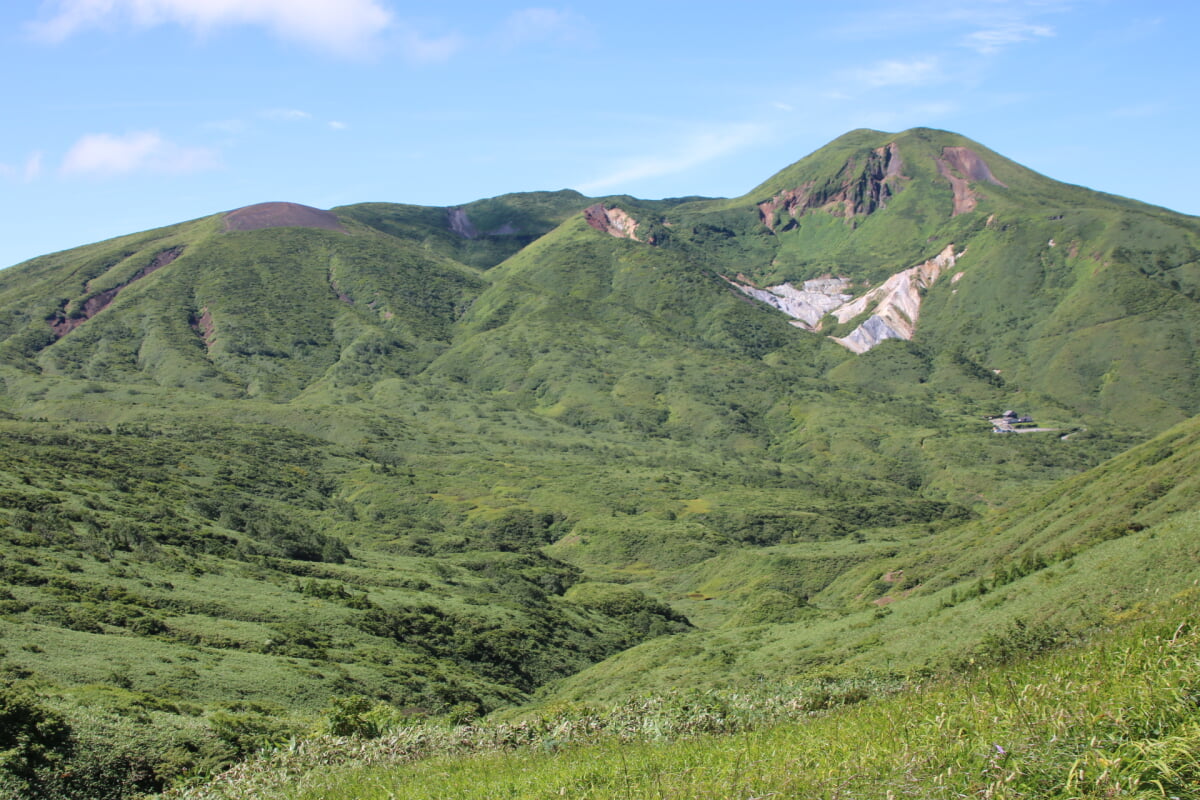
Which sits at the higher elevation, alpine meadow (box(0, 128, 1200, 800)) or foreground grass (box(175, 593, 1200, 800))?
foreground grass (box(175, 593, 1200, 800))

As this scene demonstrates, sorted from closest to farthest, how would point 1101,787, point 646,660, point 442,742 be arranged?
point 1101,787, point 442,742, point 646,660

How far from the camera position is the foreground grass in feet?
26.7

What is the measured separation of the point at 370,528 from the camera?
512 ft

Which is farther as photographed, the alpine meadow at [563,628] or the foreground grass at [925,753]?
the alpine meadow at [563,628]

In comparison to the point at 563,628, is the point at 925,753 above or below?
above

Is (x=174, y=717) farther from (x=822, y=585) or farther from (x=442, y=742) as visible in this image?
(x=822, y=585)

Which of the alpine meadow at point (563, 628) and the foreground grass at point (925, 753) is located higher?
the foreground grass at point (925, 753)

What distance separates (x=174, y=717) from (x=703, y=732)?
1152 inches

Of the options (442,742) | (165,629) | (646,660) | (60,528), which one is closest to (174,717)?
(442,742)

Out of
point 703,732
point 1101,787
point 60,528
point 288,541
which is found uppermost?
point 1101,787

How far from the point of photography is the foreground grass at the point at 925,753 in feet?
26.7

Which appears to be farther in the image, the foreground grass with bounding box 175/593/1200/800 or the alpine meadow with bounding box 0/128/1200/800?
the alpine meadow with bounding box 0/128/1200/800

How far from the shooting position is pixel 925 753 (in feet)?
31.2

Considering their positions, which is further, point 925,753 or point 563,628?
point 563,628
